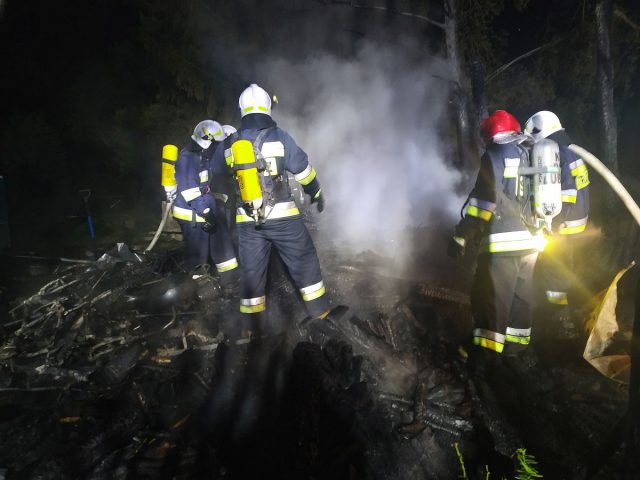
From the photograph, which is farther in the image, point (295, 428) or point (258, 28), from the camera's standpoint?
point (258, 28)

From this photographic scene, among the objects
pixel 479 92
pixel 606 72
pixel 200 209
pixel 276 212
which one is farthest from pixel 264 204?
pixel 479 92

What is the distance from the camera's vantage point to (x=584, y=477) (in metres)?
2.36

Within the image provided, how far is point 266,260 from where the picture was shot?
395 cm

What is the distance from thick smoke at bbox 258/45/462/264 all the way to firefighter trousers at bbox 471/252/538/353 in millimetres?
4046

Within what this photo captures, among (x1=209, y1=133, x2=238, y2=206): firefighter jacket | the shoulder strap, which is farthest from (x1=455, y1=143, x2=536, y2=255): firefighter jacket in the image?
(x1=209, y1=133, x2=238, y2=206): firefighter jacket

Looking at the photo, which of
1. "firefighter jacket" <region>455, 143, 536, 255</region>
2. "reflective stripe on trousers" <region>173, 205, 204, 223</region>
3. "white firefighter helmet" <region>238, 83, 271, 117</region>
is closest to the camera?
"firefighter jacket" <region>455, 143, 536, 255</region>

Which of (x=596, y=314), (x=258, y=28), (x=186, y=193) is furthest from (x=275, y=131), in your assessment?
(x=258, y=28)

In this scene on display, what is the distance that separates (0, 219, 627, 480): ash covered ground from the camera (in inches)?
99.0

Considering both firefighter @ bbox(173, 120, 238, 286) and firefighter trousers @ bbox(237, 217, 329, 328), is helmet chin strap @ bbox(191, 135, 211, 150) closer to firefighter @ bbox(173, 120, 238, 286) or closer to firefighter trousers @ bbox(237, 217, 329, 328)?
firefighter @ bbox(173, 120, 238, 286)

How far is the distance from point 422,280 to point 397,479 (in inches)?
114

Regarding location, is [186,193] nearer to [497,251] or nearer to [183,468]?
[183,468]

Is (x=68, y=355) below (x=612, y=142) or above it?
below

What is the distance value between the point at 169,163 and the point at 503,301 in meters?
4.72

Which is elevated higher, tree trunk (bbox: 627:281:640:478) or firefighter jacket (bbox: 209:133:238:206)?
firefighter jacket (bbox: 209:133:238:206)
